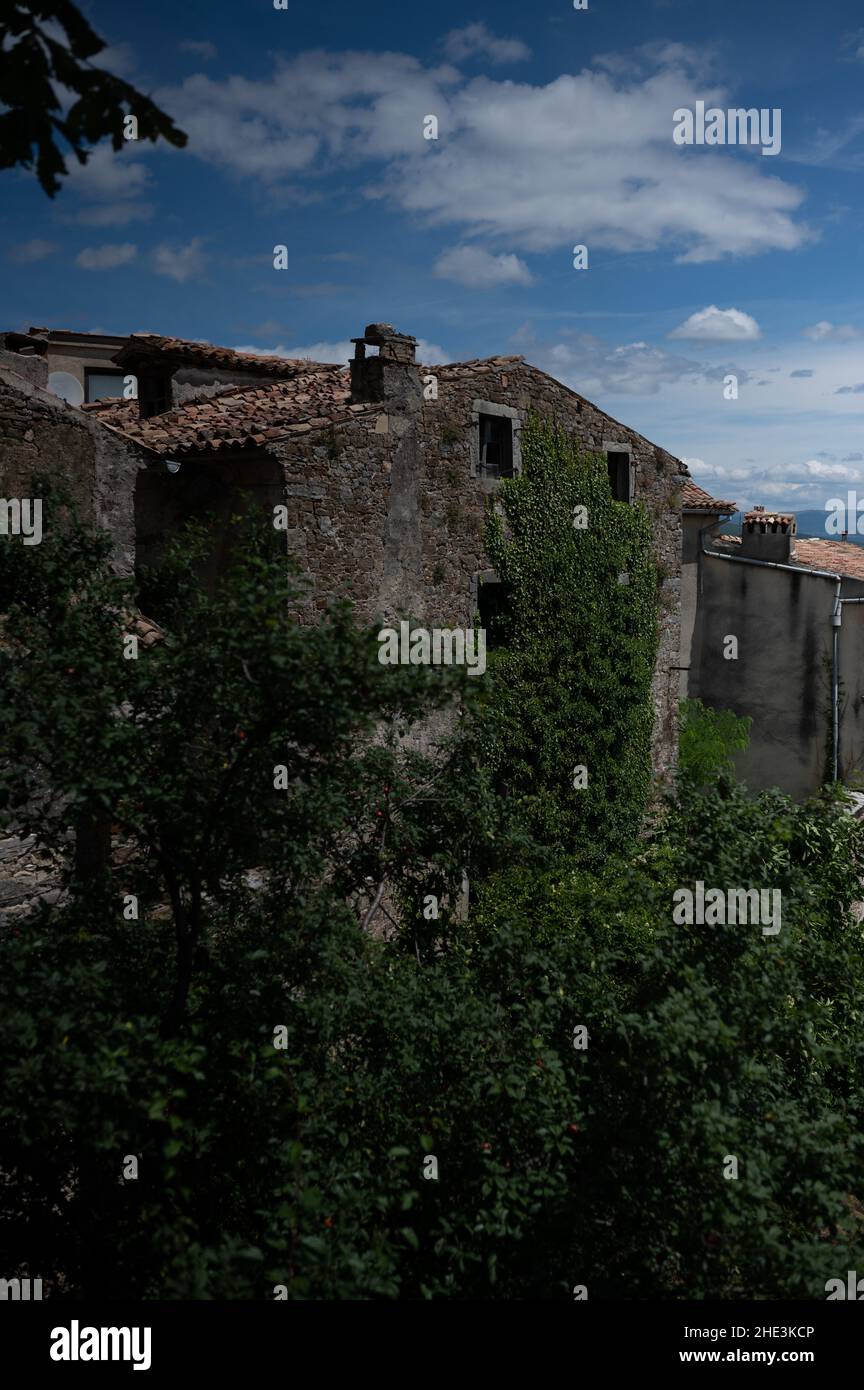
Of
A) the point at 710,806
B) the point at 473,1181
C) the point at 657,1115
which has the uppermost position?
the point at 710,806

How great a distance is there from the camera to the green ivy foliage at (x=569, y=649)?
53.0 feet

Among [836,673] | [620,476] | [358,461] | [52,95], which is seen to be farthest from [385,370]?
[836,673]

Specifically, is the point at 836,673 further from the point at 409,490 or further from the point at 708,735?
the point at 409,490

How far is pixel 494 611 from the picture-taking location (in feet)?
53.1

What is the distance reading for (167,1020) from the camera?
5.87 m

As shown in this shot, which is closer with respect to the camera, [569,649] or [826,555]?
[569,649]

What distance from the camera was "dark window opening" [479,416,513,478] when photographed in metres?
15.9

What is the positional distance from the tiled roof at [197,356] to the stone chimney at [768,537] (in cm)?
1103

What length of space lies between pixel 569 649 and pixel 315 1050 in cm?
1134

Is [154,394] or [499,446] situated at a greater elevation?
[154,394]

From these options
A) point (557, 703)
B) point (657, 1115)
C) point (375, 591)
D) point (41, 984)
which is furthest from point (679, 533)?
point (41, 984)

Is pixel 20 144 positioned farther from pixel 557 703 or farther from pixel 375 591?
pixel 557 703

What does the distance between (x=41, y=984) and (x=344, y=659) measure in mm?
2217

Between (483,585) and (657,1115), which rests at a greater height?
(483,585)
